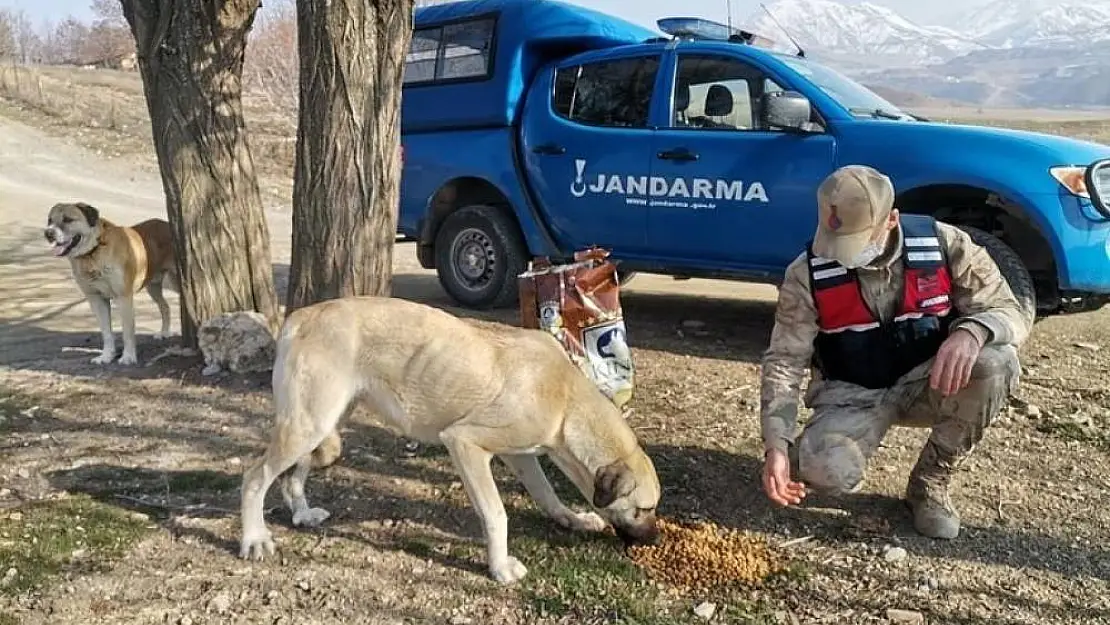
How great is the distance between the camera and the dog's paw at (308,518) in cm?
379

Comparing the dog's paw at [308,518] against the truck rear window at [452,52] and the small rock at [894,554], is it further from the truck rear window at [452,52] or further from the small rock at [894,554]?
the truck rear window at [452,52]

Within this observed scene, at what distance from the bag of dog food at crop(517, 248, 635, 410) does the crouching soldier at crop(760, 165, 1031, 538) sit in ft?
3.89

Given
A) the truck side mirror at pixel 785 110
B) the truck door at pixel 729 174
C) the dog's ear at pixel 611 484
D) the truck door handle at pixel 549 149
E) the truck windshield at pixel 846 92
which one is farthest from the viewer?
the truck door handle at pixel 549 149

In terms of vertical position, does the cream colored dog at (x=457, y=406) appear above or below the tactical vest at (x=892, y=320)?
below

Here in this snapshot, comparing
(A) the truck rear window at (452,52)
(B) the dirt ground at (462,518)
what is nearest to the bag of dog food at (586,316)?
(B) the dirt ground at (462,518)

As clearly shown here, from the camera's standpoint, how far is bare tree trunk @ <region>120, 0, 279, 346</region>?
5.57 metres

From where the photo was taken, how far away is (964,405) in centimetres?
354

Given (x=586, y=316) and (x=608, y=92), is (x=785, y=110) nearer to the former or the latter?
(x=608, y=92)

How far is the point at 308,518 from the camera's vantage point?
12.4 feet

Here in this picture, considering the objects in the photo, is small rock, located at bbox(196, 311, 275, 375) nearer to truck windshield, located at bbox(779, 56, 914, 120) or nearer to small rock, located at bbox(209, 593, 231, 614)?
small rock, located at bbox(209, 593, 231, 614)

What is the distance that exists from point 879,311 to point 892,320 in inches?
2.5

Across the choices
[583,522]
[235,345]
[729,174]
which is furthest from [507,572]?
[729,174]

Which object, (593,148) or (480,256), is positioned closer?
(593,148)

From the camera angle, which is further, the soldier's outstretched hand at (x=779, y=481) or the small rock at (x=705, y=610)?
the soldier's outstretched hand at (x=779, y=481)
